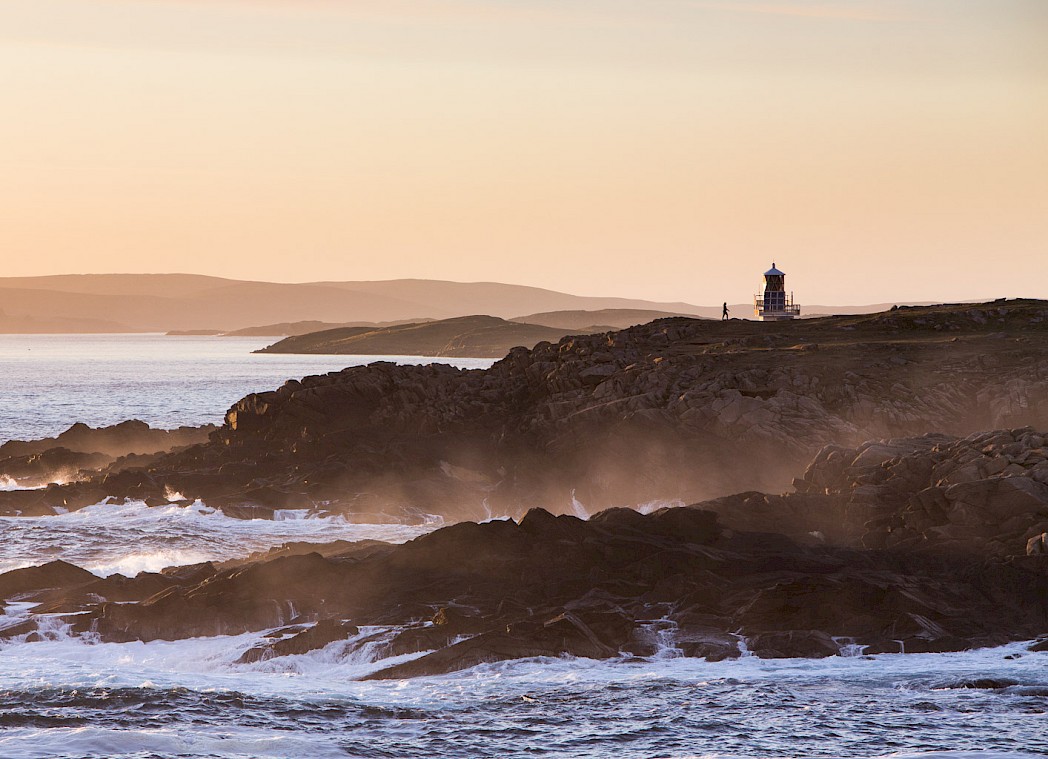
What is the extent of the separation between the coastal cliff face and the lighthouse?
85.3 ft

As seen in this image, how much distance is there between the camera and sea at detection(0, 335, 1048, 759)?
22.8 meters

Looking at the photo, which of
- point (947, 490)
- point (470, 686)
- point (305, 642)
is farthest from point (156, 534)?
point (947, 490)

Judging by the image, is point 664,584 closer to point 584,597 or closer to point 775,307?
point 584,597

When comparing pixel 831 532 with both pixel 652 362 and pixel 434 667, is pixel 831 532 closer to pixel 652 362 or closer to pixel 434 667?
pixel 434 667

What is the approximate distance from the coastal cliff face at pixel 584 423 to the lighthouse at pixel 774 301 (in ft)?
85.3

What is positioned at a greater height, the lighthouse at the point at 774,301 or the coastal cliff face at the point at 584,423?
the lighthouse at the point at 774,301

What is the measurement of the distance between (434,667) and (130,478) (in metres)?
31.8

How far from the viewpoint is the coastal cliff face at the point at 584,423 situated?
53.2m

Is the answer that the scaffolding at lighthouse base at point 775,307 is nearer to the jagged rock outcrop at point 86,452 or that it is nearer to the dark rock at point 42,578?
the jagged rock outcrop at point 86,452

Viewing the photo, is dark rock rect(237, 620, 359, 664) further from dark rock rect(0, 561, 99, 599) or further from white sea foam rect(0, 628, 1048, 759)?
dark rock rect(0, 561, 99, 599)

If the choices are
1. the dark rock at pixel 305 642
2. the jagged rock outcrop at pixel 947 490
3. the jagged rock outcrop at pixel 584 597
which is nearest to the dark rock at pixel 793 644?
the jagged rock outcrop at pixel 584 597

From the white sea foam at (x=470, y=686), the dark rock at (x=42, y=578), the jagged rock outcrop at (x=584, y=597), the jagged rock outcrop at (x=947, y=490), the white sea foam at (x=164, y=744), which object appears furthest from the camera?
the jagged rock outcrop at (x=947, y=490)

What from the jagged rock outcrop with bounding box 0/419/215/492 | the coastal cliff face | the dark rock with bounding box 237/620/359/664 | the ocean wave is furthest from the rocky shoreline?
the jagged rock outcrop with bounding box 0/419/215/492

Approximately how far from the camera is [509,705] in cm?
2556
